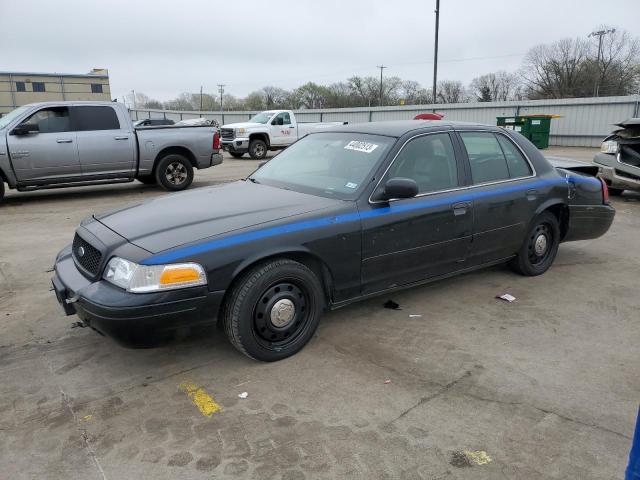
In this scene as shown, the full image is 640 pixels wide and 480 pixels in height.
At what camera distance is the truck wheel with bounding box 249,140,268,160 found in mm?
19812

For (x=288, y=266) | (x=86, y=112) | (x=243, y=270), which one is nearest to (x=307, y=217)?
(x=288, y=266)

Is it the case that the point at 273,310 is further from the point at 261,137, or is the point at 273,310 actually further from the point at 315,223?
the point at 261,137

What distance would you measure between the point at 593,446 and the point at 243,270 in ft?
7.08

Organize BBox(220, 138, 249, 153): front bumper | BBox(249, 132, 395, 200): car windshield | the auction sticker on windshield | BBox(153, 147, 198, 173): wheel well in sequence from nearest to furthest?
BBox(249, 132, 395, 200): car windshield, the auction sticker on windshield, BBox(153, 147, 198, 173): wheel well, BBox(220, 138, 249, 153): front bumper

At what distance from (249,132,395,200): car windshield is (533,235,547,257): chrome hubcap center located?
2.09 m

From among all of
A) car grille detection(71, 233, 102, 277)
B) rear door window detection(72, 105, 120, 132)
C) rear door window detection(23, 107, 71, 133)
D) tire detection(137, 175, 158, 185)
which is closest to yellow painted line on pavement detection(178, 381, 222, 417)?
car grille detection(71, 233, 102, 277)

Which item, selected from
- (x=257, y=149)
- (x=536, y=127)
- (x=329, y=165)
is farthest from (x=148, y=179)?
(x=536, y=127)

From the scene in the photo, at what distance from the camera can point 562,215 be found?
5.30 m

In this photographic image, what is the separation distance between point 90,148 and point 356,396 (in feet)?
27.9

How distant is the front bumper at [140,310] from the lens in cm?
291

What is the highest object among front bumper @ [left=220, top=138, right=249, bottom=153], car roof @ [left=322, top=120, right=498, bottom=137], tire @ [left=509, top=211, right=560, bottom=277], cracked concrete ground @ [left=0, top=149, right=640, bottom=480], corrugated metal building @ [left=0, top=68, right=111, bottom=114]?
corrugated metal building @ [left=0, top=68, right=111, bottom=114]

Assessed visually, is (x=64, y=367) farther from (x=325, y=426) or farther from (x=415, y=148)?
(x=415, y=148)

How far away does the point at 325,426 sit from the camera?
2.75 m

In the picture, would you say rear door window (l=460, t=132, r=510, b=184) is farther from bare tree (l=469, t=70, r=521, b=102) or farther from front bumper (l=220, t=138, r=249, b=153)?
bare tree (l=469, t=70, r=521, b=102)
